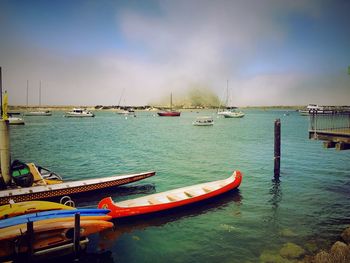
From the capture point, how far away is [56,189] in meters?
14.7

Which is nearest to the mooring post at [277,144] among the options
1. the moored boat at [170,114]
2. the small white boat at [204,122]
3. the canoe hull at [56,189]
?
the canoe hull at [56,189]

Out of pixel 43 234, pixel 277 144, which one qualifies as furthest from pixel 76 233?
pixel 277 144

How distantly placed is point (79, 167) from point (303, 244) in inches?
828

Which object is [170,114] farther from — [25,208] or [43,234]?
[43,234]

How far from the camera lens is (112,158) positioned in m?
31.8

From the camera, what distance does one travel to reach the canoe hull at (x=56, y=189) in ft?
44.0

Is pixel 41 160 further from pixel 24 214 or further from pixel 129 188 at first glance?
pixel 24 214

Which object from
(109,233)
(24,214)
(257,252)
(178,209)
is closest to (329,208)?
(257,252)

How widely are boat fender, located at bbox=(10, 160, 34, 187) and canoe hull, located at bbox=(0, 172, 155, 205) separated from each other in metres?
0.71

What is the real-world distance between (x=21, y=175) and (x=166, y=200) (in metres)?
8.15

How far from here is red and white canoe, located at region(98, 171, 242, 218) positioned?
42.4ft

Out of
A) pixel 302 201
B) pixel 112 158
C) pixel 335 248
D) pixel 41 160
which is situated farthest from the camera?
pixel 112 158

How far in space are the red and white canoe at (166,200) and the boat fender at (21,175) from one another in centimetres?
477

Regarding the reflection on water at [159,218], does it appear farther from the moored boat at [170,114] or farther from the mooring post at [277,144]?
the moored boat at [170,114]
